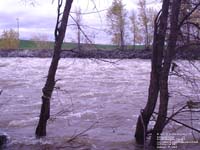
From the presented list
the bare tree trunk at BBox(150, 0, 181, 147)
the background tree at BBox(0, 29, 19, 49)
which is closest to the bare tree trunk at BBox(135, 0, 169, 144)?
the bare tree trunk at BBox(150, 0, 181, 147)

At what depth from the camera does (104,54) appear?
47.2m

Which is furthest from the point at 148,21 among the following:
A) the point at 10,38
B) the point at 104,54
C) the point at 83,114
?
the point at 10,38

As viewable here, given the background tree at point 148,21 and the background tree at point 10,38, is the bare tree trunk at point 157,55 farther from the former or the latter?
the background tree at point 10,38

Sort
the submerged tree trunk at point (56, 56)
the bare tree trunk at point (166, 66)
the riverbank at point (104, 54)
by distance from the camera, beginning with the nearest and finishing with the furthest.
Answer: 1. the bare tree trunk at point (166, 66)
2. the riverbank at point (104, 54)
3. the submerged tree trunk at point (56, 56)

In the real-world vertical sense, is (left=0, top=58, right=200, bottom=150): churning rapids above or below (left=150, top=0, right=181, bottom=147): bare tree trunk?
below

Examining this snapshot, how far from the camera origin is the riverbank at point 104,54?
8891 mm

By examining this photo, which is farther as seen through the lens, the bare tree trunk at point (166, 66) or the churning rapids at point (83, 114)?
the churning rapids at point (83, 114)

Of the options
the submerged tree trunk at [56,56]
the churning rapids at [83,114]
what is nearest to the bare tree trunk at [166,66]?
the churning rapids at [83,114]

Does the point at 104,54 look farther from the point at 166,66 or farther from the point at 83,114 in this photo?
the point at 166,66

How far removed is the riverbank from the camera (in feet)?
29.2

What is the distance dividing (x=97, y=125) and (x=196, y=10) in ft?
17.0

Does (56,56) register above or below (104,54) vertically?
above

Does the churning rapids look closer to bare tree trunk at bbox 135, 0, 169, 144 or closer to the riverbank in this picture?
the riverbank

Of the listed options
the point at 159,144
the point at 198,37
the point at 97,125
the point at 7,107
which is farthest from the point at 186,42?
the point at 7,107
